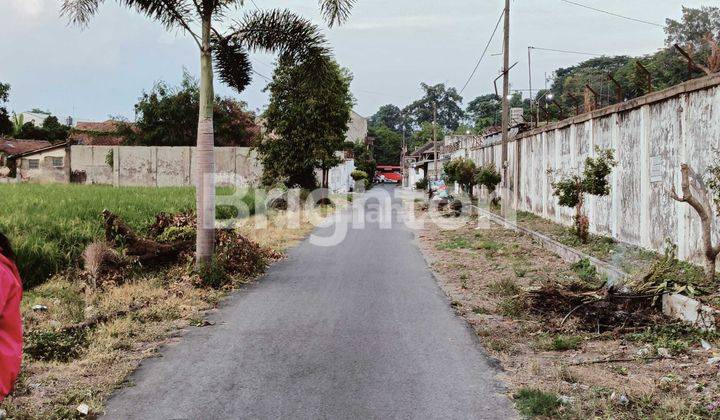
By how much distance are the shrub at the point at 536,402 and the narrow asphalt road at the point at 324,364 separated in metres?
0.11

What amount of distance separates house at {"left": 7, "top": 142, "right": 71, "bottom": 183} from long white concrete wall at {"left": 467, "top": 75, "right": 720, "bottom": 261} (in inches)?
1313

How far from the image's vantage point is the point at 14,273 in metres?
2.74

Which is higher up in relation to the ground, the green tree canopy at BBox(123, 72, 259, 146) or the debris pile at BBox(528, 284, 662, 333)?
the green tree canopy at BBox(123, 72, 259, 146)

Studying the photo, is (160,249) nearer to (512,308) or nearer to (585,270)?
(512,308)

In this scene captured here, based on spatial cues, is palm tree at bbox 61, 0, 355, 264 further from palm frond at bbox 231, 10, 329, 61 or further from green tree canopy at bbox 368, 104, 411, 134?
green tree canopy at bbox 368, 104, 411, 134

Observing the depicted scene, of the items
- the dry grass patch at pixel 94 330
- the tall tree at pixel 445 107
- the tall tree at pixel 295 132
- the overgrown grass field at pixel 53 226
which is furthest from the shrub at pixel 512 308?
the tall tree at pixel 445 107

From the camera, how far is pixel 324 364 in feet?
18.8

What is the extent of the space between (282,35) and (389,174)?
102356 mm

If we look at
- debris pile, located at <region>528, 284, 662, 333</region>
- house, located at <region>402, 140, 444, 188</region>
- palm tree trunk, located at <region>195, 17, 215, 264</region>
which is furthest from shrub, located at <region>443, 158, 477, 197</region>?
house, located at <region>402, 140, 444, 188</region>

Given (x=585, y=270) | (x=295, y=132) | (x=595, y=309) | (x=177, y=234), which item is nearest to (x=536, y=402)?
(x=595, y=309)

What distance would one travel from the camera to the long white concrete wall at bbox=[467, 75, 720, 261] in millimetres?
9273

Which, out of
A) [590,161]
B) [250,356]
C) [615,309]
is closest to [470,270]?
[590,161]

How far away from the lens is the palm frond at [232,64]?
11961mm

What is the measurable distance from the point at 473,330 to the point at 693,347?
87.1 inches
